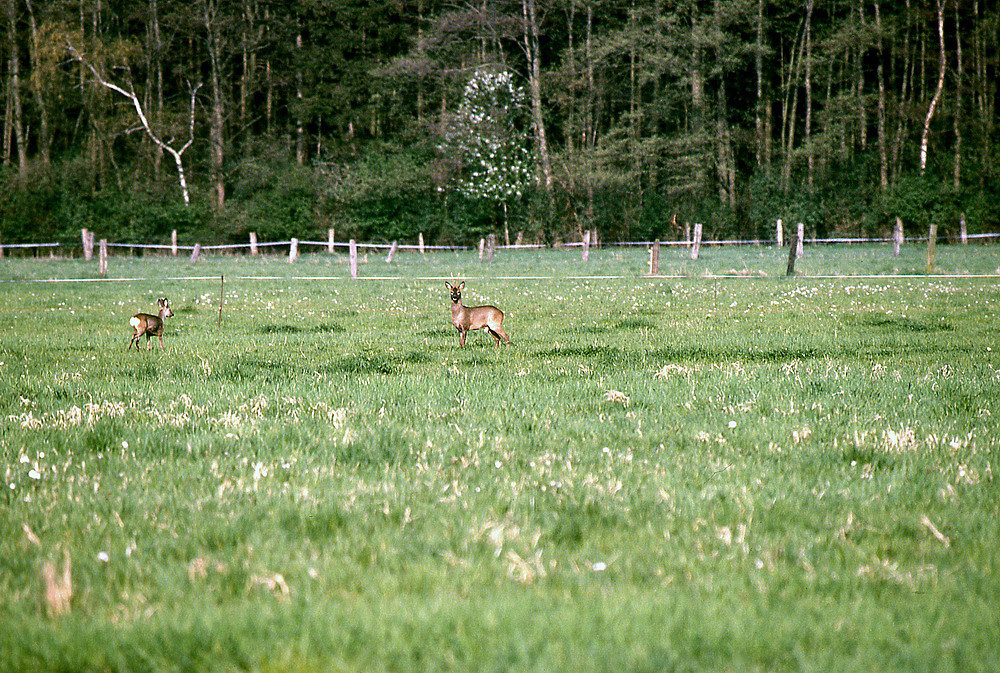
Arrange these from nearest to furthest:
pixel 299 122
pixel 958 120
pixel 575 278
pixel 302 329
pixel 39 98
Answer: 1. pixel 302 329
2. pixel 575 278
3. pixel 958 120
4. pixel 39 98
5. pixel 299 122

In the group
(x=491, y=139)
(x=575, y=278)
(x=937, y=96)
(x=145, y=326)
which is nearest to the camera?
(x=145, y=326)

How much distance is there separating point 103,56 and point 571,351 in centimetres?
5765

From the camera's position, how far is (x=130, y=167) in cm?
6494

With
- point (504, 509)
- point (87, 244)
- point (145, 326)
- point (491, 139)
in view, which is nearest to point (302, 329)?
point (145, 326)

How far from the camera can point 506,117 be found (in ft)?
194

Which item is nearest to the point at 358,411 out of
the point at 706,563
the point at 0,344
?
the point at 706,563

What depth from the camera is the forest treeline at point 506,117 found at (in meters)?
57.5

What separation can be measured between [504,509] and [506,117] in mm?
56570

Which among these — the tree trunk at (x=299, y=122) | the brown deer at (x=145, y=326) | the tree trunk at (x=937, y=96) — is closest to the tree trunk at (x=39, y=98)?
the tree trunk at (x=299, y=122)

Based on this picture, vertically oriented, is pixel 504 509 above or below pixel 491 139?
below

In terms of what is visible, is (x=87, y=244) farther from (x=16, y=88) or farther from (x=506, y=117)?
(x=506, y=117)

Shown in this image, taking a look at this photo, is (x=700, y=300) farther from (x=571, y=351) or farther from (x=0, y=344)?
(x=0, y=344)

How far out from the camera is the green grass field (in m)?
3.16

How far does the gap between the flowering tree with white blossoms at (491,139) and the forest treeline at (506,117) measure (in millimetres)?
212
